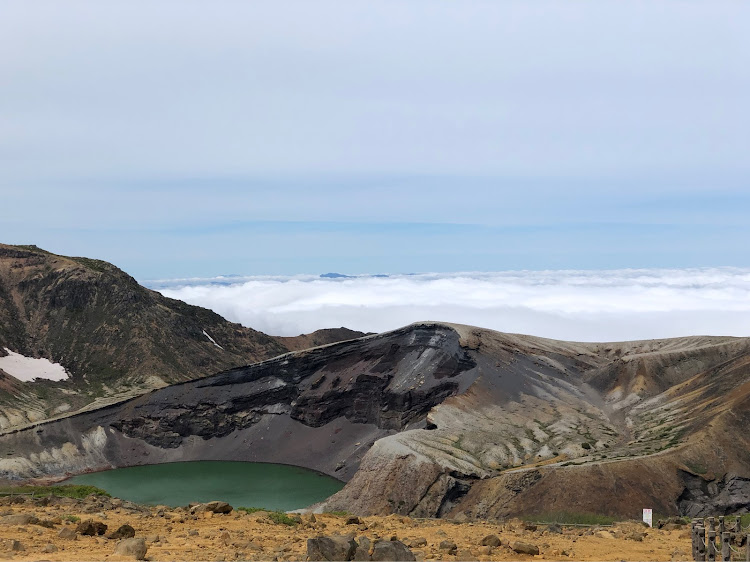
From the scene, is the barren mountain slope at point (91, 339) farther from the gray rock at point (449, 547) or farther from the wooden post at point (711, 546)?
the wooden post at point (711, 546)

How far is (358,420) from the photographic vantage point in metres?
127

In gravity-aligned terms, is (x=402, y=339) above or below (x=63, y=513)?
above

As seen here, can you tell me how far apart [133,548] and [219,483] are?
90.3 meters

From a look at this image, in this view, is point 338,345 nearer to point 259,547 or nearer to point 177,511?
point 177,511

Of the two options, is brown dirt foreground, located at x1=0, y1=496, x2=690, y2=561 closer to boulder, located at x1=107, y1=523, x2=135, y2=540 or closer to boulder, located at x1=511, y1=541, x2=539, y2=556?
boulder, located at x1=511, y1=541, x2=539, y2=556

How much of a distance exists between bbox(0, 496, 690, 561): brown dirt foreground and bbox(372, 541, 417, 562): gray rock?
1.51 meters

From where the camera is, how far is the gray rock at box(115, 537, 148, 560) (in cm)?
2155

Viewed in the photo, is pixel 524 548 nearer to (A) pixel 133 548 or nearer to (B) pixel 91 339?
(A) pixel 133 548

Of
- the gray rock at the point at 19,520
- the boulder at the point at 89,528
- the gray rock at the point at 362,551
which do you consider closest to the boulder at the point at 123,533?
the boulder at the point at 89,528

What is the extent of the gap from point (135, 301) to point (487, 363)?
4318 inches

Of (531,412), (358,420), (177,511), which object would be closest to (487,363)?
(531,412)

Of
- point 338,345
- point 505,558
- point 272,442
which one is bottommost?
point 272,442

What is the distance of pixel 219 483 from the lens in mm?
108125

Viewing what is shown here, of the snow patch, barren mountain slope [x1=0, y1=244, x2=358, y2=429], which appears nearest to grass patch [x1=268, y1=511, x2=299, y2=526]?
barren mountain slope [x1=0, y1=244, x2=358, y2=429]
